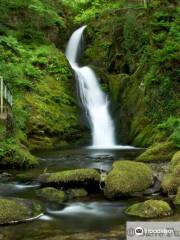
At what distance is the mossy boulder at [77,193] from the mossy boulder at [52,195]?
0.17m

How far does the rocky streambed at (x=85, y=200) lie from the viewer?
691 cm

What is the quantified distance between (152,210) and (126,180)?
5.25ft

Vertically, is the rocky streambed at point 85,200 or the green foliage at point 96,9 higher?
the green foliage at point 96,9

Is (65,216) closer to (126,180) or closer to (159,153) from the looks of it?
(126,180)

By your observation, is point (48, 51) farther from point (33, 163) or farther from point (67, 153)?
point (33, 163)

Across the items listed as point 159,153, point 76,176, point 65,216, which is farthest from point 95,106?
point 65,216

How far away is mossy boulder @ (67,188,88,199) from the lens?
8.83m

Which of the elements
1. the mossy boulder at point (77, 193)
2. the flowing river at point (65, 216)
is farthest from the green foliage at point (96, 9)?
the mossy boulder at point (77, 193)

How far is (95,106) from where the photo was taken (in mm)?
20203

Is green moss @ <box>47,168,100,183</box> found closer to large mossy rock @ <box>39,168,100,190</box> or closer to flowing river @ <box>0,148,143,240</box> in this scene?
large mossy rock @ <box>39,168,100,190</box>

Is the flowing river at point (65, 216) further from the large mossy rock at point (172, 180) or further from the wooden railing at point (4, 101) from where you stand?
the wooden railing at point (4, 101)

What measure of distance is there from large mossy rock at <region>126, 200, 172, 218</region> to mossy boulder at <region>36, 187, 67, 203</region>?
1.54m

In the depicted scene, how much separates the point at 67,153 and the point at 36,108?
372cm

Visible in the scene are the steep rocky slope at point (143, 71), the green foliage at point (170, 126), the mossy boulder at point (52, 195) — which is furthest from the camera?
the steep rocky slope at point (143, 71)
